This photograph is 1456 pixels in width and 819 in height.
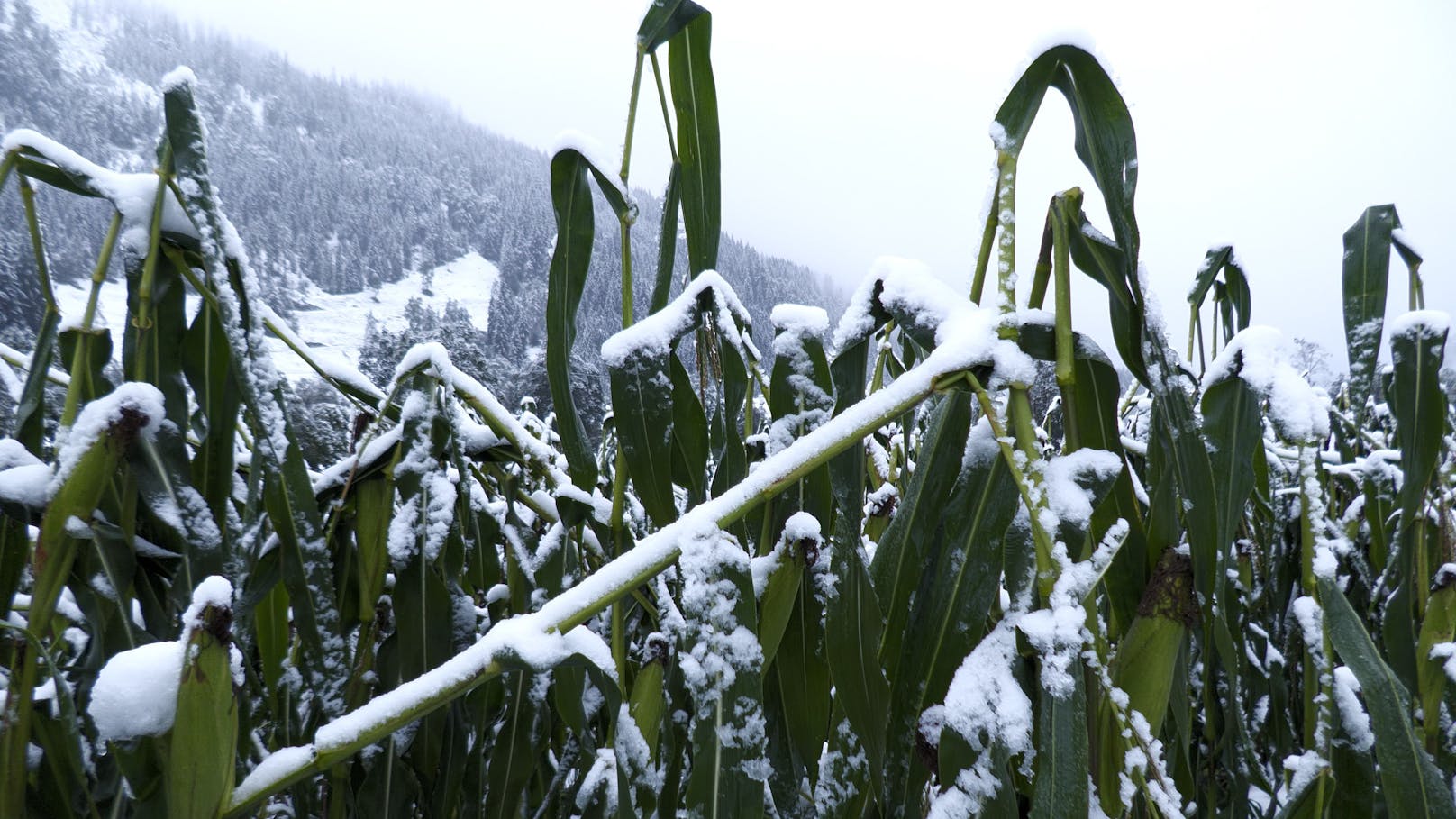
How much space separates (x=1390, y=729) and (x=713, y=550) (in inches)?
12.0

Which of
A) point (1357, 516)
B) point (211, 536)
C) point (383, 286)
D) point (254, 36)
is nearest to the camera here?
point (211, 536)

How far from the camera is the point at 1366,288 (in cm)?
69

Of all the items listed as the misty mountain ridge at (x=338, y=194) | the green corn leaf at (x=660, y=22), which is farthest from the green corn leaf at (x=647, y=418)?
the misty mountain ridge at (x=338, y=194)

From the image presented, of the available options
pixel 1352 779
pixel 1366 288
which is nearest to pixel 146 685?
pixel 1352 779

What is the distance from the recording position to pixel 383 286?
761 inches

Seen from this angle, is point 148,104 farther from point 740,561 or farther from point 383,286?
point 740,561

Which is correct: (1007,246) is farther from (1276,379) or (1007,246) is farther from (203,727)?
(203,727)

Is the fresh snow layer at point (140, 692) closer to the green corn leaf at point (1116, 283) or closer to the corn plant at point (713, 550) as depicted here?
the corn plant at point (713, 550)

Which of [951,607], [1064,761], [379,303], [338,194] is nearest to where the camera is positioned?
[1064,761]

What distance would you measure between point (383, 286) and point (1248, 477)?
21.3 metres

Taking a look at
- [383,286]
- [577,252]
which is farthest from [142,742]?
[383,286]

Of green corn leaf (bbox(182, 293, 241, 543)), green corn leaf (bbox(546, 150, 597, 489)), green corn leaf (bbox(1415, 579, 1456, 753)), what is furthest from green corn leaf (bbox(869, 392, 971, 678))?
green corn leaf (bbox(1415, 579, 1456, 753))

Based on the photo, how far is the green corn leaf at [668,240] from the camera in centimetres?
58

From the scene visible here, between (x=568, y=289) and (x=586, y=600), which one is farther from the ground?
(x=568, y=289)
